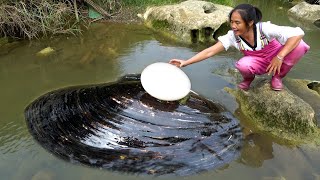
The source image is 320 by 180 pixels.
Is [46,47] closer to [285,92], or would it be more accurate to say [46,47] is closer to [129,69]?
[129,69]

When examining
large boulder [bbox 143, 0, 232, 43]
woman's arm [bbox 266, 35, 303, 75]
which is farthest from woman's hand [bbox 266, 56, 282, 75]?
large boulder [bbox 143, 0, 232, 43]

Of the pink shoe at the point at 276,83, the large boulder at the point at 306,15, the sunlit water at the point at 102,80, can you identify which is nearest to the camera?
the sunlit water at the point at 102,80

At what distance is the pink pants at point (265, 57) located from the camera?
11.6 ft

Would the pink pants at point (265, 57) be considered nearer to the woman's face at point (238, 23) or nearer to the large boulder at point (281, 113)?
the large boulder at point (281, 113)

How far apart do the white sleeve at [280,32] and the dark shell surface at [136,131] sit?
88 centimetres

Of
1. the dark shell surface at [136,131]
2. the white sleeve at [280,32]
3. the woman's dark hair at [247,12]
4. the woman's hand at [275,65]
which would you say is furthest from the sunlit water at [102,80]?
the woman's dark hair at [247,12]

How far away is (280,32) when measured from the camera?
133 inches

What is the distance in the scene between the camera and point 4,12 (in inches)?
209

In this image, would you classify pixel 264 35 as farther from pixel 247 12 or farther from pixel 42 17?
pixel 42 17

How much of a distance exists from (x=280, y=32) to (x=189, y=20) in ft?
9.14

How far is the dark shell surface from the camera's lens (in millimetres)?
2998

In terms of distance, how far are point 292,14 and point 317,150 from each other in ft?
18.1

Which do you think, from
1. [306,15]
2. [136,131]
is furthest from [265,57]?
[306,15]

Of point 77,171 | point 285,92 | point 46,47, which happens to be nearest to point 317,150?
point 285,92
